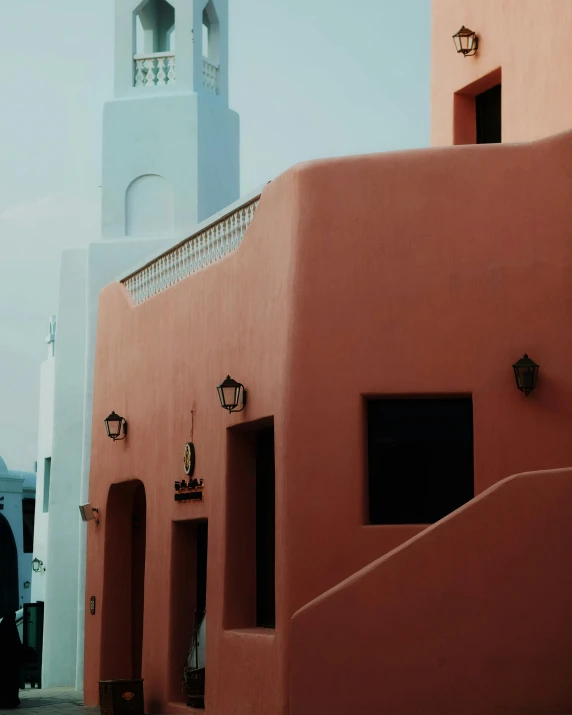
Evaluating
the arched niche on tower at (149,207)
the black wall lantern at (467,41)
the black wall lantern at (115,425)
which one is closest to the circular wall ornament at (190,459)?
the black wall lantern at (115,425)

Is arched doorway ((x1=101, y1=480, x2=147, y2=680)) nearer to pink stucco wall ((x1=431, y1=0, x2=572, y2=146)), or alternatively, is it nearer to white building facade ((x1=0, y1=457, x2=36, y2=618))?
pink stucco wall ((x1=431, y1=0, x2=572, y2=146))

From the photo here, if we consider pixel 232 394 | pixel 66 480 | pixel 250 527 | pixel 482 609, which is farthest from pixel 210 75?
pixel 482 609

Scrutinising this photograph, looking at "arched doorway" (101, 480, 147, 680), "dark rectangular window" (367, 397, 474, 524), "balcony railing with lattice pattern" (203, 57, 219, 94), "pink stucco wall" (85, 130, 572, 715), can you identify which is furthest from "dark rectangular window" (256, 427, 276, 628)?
"balcony railing with lattice pattern" (203, 57, 219, 94)

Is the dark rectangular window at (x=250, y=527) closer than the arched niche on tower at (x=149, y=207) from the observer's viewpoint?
Yes

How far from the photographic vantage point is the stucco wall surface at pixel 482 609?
10.4m

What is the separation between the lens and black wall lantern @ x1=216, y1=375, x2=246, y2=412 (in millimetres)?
13297

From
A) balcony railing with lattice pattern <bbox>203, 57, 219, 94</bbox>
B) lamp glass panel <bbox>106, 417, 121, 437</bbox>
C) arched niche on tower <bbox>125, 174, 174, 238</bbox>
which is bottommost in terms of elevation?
lamp glass panel <bbox>106, 417, 121, 437</bbox>

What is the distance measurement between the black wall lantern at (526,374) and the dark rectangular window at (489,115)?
4953 mm

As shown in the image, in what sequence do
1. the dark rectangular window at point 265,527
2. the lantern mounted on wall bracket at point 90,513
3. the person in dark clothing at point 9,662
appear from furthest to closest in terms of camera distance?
the lantern mounted on wall bracket at point 90,513
the person in dark clothing at point 9,662
the dark rectangular window at point 265,527

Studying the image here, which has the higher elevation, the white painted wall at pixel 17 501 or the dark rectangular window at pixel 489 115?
the dark rectangular window at pixel 489 115

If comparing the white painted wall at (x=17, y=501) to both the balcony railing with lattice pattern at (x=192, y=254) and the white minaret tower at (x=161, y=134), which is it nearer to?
the white minaret tower at (x=161, y=134)

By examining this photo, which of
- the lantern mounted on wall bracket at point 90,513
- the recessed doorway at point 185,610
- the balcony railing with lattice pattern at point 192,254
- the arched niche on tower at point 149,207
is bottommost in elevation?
the recessed doorway at point 185,610

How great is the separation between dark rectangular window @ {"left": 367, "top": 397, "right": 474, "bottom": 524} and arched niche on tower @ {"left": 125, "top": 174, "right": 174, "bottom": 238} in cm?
1264

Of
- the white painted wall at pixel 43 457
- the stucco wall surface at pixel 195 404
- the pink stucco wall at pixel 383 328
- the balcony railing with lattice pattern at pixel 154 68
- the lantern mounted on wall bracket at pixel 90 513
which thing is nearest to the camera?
the pink stucco wall at pixel 383 328
